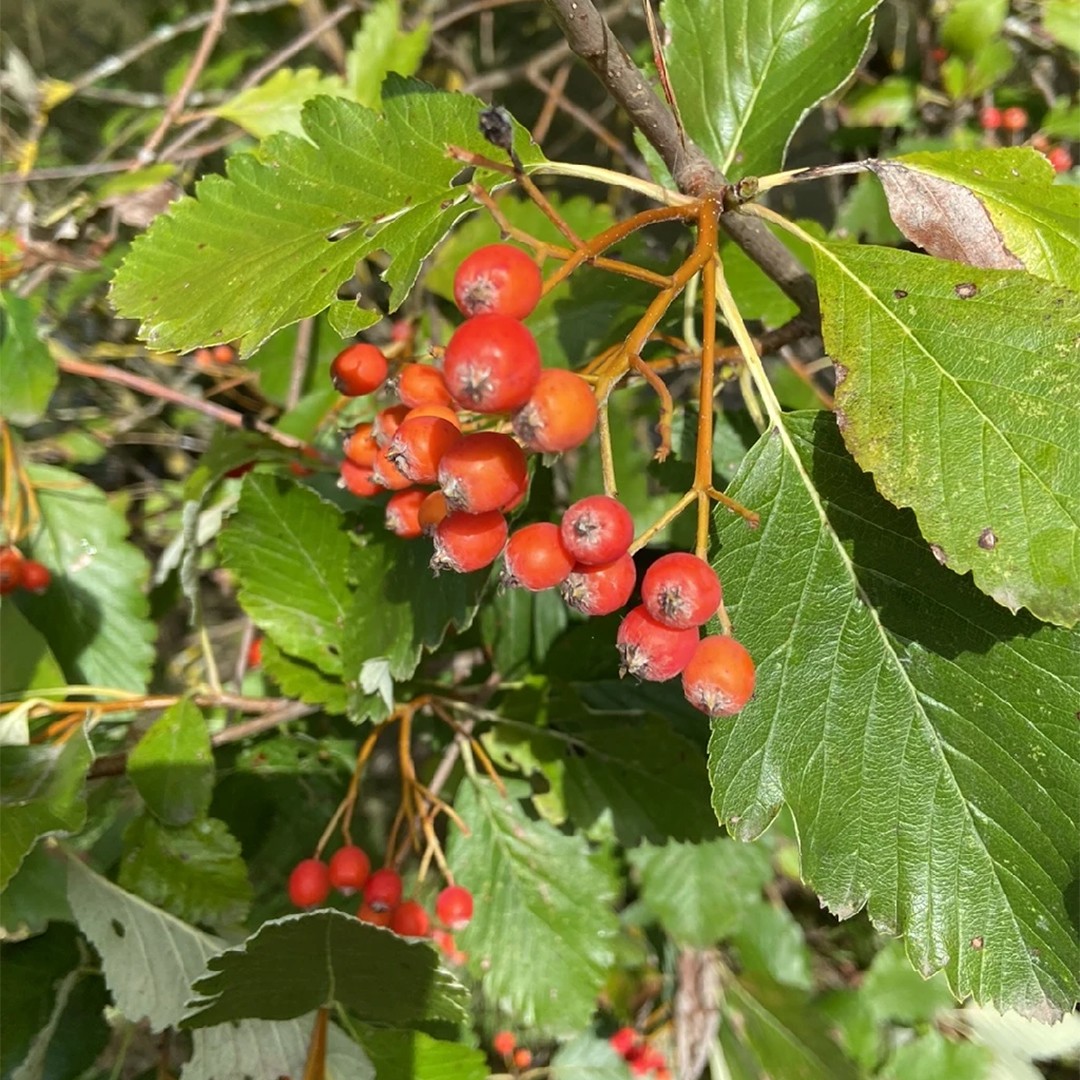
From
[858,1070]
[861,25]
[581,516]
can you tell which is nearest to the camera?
[581,516]

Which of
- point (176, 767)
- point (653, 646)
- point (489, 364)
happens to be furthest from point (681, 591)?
point (176, 767)

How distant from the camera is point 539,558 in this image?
35.8 inches

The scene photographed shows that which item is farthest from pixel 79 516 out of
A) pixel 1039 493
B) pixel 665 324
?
pixel 1039 493

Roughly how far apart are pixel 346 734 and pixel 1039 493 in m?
1.71

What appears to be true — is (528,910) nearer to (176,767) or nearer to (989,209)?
(176,767)

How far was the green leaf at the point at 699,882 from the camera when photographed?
2.36 m

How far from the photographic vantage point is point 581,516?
2.85ft

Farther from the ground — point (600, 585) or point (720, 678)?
point (600, 585)

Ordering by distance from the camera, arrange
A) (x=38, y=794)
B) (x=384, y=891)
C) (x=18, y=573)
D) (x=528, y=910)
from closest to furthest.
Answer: (x=38, y=794)
(x=384, y=891)
(x=528, y=910)
(x=18, y=573)

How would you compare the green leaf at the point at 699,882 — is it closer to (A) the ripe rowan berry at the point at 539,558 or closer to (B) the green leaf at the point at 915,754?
(B) the green leaf at the point at 915,754

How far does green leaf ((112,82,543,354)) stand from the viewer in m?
1.06

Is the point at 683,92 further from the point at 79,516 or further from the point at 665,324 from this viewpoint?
the point at 79,516

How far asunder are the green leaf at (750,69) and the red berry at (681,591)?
74cm

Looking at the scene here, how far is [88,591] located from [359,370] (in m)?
1.48
